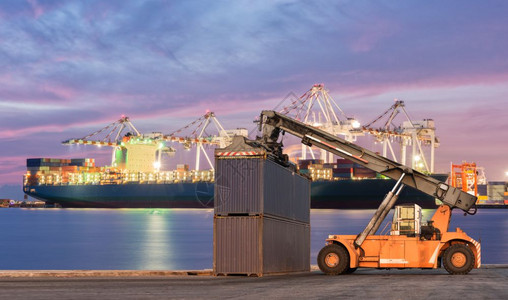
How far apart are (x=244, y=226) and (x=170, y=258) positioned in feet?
125

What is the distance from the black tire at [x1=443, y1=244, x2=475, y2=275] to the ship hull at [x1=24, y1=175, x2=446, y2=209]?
12403 cm

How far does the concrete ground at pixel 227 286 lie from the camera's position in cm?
1775

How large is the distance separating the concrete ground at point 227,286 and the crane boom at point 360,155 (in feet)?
11.9

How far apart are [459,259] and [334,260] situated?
482 cm

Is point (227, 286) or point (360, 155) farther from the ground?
point (360, 155)

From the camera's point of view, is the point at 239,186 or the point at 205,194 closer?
the point at 239,186

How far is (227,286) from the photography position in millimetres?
20844

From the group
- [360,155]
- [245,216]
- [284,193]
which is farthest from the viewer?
[284,193]

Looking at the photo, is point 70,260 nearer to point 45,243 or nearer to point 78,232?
point 45,243

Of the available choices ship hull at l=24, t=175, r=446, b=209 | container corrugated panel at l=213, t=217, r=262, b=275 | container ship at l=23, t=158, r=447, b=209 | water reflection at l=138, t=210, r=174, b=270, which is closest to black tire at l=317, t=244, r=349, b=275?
container corrugated panel at l=213, t=217, r=262, b=275

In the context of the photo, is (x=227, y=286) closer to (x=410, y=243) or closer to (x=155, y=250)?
(x=410, y=243)

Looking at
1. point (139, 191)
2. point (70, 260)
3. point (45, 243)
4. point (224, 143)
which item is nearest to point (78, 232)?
point (45, 243)

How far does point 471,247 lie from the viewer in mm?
25500

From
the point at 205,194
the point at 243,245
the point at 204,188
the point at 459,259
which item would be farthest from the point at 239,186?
the point at 205,194
